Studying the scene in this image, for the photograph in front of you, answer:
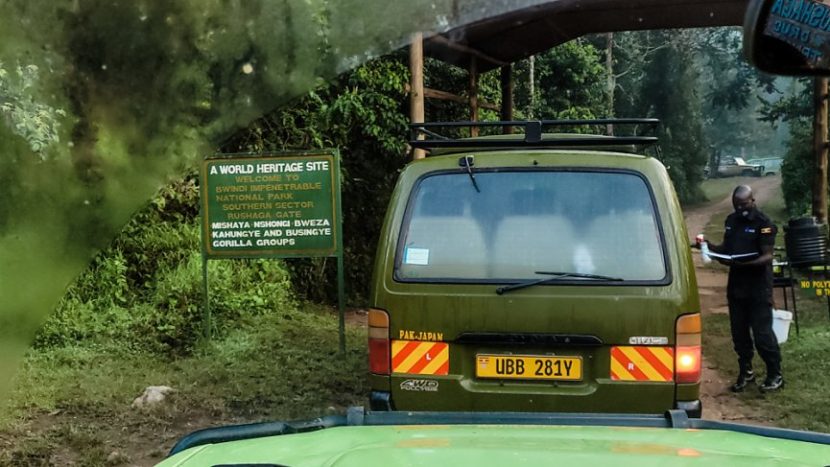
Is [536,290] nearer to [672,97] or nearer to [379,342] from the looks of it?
[379,342]

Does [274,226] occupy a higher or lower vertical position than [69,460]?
higher

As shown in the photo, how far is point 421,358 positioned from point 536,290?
26.7 inches

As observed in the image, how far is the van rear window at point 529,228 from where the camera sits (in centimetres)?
402

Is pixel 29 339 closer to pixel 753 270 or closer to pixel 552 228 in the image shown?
pixel 552 228

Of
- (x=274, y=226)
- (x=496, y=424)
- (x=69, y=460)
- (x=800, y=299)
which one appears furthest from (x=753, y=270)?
(x=800, y=299)

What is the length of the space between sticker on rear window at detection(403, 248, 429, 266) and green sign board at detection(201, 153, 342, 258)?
384 centimetres

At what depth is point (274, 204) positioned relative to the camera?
26.1ft

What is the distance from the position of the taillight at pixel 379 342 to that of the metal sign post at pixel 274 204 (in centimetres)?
381

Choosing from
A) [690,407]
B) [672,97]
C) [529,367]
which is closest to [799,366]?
[690,407]

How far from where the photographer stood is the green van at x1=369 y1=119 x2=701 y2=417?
3922 mm

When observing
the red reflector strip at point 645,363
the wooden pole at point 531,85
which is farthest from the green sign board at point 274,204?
the wooden pole at point 531,85

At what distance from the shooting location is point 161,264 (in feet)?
30.8

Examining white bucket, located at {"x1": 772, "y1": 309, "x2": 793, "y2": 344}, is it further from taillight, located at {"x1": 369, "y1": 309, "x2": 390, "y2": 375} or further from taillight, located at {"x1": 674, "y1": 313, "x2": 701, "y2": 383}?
taillight, located at {"x1": 369, "y1": 309, "x2": 390, "y2": 375}

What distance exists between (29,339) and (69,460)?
3.07 m
